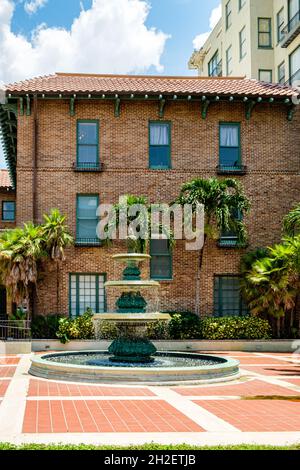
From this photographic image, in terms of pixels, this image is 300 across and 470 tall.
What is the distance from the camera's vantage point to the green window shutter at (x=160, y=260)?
27.2 m

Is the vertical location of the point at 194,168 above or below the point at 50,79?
below

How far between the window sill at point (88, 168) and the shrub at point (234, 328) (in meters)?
7.74

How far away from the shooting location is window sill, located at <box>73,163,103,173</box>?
88.8 feet

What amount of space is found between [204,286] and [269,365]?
7.53m

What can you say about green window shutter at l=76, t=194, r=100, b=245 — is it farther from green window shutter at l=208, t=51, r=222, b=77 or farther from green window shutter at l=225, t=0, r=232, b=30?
green window shutter at l=208, t=51, r=222, b=77

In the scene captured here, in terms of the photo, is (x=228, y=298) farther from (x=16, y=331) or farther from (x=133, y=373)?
(x=133, y=373)

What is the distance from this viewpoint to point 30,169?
88.1 ft

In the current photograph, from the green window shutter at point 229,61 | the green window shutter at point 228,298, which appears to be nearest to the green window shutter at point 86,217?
the green window shutter at point 228,298

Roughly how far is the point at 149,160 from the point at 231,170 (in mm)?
3628

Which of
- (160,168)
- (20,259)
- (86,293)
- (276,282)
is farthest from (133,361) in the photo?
(160,168)

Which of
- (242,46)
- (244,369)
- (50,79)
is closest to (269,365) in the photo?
(244,369)

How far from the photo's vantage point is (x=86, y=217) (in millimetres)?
27172

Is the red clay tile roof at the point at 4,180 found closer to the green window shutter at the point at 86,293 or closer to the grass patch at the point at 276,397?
the green window shutter at the point at 86,293
